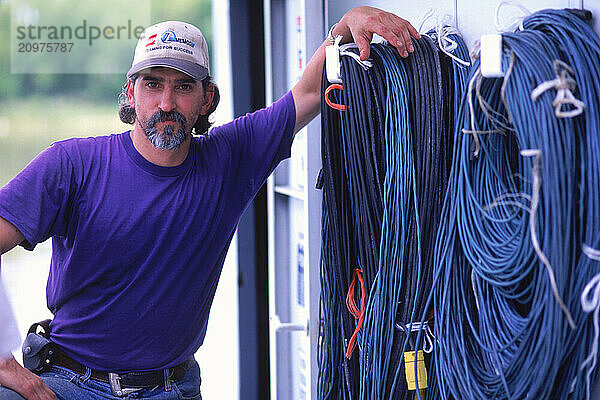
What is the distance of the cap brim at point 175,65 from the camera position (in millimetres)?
1937

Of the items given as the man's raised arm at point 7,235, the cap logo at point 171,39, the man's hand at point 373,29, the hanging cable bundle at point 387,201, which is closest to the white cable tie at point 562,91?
the hanging cable bundle at point 387,201

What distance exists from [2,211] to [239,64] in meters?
1.95

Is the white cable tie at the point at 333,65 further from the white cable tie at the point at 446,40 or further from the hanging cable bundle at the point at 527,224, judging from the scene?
the hanging cable bundle at the point at 527,224

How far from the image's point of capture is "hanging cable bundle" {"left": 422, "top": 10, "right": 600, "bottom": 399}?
1087 millimetres

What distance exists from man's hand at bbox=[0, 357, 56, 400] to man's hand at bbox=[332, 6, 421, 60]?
1141mm

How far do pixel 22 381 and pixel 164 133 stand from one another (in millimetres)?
724

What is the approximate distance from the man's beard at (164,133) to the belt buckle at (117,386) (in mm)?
633

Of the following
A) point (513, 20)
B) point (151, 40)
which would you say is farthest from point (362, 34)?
point (151, 40)

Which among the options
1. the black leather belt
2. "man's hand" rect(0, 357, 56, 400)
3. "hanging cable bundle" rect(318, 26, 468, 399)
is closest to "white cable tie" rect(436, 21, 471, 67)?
"hanging cable bundle" rect(318, 26, 468, 399)

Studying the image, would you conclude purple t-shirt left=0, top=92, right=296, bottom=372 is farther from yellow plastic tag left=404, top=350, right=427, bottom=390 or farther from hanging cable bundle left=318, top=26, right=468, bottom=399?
yellow plastic tag left=404, top=350, right=427, bottom=390

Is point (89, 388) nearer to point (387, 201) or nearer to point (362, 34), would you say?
point (387, 201)

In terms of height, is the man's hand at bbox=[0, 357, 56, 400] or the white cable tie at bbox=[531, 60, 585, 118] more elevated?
the white cable tie at bbox=[531, 60, 585, 118]

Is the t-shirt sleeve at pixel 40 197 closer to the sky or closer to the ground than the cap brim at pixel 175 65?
closer to the ground

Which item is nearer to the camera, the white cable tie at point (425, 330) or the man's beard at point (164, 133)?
the white cable tie at point (425, 330)
